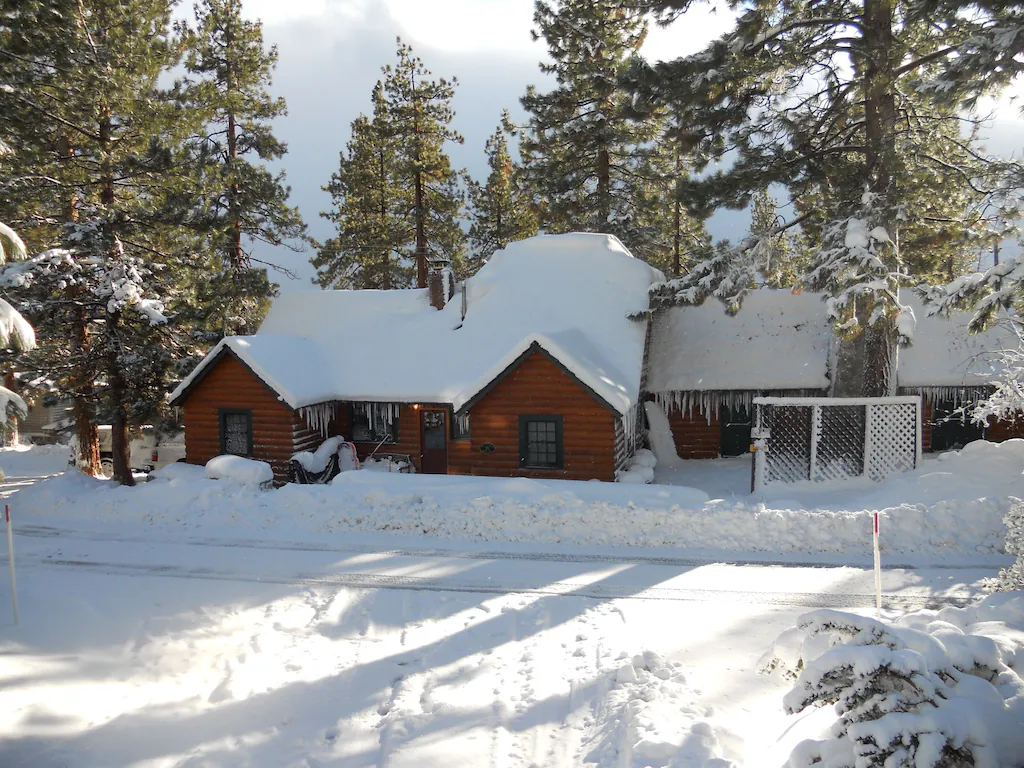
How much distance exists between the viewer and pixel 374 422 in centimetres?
1856

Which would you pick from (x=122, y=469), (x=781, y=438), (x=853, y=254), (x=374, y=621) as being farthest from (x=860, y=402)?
(x=122, y=469)

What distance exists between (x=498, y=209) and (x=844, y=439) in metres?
23.6

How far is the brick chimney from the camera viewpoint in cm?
2030

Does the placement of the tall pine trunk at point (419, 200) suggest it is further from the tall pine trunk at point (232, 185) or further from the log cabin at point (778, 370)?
the log cabin at point (778, 370)

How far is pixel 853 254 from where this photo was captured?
12969mm

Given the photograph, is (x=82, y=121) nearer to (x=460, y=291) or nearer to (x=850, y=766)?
(x=460, y=291)

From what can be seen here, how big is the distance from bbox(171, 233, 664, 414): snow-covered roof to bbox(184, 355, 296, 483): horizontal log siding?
0.57m

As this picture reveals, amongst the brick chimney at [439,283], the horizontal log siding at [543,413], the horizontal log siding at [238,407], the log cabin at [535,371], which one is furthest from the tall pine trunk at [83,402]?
the horizontal log siding at [543,413]

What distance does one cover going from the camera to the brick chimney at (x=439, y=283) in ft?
66.6

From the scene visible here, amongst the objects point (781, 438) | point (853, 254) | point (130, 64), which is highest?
point (130, 64)

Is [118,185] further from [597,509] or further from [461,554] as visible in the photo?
[597,509]

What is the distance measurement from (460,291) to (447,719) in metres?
15.2

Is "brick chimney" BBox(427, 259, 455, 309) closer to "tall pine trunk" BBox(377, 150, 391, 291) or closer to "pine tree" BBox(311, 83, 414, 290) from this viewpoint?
"pine tree" BBox(311, 83, 414, 290)

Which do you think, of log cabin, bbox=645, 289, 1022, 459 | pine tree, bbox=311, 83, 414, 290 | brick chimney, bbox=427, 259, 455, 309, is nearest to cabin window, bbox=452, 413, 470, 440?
brick chimney, bbox=427, 259, 455, 309
